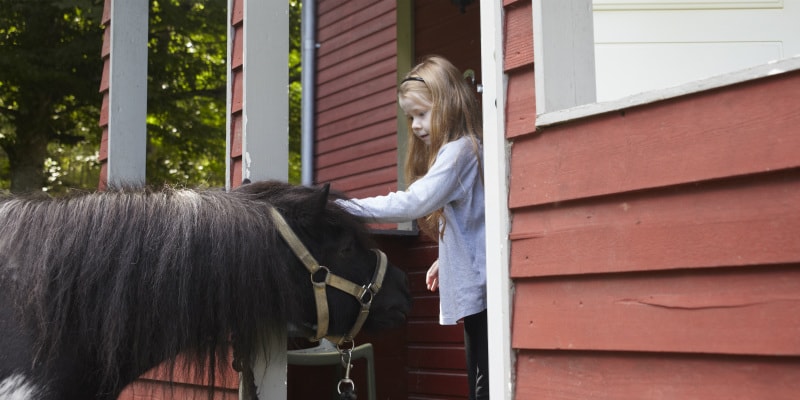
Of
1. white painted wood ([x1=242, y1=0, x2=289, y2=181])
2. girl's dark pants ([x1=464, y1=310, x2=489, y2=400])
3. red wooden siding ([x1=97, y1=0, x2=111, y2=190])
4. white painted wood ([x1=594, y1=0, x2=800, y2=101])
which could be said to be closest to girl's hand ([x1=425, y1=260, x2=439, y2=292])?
girl's dark pants ([x1=464, y1=310, x2=489, y2=400])

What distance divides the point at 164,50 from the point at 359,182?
19.2 ft

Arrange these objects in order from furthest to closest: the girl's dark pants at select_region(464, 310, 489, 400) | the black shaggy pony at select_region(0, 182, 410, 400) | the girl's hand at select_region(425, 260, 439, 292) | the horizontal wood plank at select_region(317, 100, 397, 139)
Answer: the horizontal wood plank at select_region(317, 100, 397, 139), the girl's hand at select_region(425, 260, 439, 292), the girl's dark pants at select_region(464, 310, 489, 400), the black shaggy pony at select_region(0, 182, 410, 400)

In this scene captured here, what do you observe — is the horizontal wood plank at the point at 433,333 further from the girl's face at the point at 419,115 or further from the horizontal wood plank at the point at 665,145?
the horizontal wood plank at the point at 665,145

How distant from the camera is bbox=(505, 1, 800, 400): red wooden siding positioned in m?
1.58

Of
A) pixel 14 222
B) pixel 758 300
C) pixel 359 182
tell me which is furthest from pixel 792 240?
pixel 359 182

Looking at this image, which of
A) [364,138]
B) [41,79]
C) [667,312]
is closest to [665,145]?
[667,312]

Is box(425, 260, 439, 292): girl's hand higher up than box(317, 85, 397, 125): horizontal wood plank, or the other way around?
box(317, 85, 397, 125): horizontal wood plank

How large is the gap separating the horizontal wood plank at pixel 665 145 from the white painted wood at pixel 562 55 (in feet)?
0.30

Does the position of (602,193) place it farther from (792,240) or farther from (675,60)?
(675,60)

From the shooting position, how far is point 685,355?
172 cm

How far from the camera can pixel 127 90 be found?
169 inches

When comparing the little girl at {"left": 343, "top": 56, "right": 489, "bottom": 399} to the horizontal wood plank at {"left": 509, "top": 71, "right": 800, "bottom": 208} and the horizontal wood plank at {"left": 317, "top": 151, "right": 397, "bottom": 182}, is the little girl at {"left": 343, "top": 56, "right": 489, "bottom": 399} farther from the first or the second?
the horizontal wood plank at {"left": 317, "top": 151, "right": 397, "bottom": 182}

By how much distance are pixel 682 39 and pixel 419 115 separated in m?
1.12

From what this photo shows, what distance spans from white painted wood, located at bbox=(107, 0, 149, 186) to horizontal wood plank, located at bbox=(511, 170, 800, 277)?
2755mm
